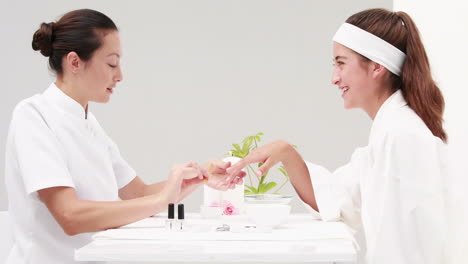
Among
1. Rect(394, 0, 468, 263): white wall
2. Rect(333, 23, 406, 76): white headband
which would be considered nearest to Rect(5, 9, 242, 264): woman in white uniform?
Rect(333, 23, 406, 76): white headband

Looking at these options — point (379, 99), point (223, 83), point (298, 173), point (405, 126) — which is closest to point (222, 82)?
point (223, 83)

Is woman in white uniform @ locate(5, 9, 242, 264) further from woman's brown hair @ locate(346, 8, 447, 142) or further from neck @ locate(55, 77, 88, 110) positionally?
woman's brown hair @ locate(346, 8, 447, 142)

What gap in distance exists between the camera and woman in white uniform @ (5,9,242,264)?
175cm

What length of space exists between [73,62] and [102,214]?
54cm

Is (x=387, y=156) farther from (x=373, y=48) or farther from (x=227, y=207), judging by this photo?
(x=227, y=207)

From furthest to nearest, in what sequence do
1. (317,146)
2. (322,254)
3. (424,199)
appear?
1. (317,146)
2. (424,199)
3. (322,254)

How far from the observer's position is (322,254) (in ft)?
4.43

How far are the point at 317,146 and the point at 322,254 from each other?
2.72 meters

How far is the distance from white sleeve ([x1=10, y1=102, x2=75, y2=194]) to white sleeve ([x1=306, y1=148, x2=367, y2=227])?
80cm

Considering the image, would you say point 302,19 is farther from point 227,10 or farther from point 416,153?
point 416,153

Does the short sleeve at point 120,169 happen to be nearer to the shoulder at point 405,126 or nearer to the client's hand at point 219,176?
the client's hand at point 219,176

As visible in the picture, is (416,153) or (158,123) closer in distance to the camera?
(416,153)

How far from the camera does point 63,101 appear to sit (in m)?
1.97

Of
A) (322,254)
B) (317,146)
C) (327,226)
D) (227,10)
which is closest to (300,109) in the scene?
(317,146)
